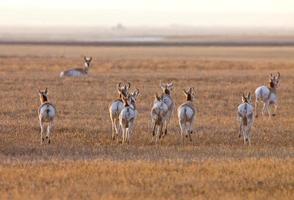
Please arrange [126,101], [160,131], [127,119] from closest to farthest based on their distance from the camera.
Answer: [127,119] < [126,101] < [160,131]

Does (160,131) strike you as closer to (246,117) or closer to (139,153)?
(246,117)

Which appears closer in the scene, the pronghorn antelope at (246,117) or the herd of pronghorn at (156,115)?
the herd of pronghorn at (156,115)

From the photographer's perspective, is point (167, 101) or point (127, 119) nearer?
point (127, 119)

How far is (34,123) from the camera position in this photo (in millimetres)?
29000

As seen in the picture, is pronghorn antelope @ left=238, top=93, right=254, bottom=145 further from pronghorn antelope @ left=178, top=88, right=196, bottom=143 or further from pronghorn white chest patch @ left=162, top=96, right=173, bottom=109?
pronghorn white chest patch @ left=162, top=96, right=173, bottom=109

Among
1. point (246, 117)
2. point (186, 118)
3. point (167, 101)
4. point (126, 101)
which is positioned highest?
point (126, 101)

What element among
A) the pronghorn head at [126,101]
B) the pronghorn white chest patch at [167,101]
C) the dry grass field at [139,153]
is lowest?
the dry grass field at [139,153]

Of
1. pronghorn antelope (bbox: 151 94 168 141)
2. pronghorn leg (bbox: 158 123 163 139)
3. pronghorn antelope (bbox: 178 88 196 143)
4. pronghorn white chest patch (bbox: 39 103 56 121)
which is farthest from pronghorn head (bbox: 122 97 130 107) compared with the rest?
pronghorn white chest patch (bbox: 39 103 56 121)

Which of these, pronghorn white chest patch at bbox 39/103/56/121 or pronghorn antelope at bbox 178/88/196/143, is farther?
pronghorn antelope at bbox 178/88/196/143

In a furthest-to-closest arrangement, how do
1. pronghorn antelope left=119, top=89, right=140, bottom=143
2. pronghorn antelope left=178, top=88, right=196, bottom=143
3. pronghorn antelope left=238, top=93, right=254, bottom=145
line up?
pronghorn antelope left=178, top=88, right=196, bottom=143 < pronghorn antelope left=238, top=93, right=254, bottom=145 < pronghorn antelope left=119, top=89, right=140, bottom=143

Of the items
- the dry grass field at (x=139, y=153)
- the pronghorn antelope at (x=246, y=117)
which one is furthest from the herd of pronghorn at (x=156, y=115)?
the dry grass field at (x=139, y=153)

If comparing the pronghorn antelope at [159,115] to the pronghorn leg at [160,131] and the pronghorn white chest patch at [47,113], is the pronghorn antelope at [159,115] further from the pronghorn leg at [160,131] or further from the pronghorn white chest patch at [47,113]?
the pronghorn white chest patch at [47,113]

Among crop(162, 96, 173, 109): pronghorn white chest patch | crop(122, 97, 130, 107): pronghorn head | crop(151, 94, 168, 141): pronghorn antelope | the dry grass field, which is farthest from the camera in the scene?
crop(162, 96, 173, 109): pronghorn white chest patch

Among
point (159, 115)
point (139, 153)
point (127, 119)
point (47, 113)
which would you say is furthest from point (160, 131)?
point (47, 113)
